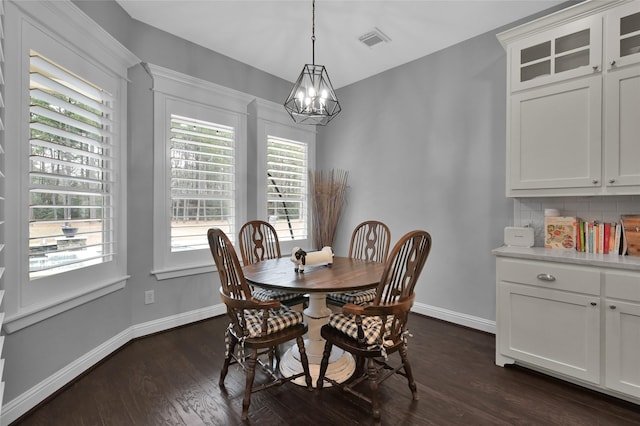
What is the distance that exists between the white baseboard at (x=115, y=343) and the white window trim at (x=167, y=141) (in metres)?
0.44

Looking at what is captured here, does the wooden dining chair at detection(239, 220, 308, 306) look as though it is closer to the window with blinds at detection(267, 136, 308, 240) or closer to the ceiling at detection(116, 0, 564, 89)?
the window with blinds at detection(267, 136, 308, 240)

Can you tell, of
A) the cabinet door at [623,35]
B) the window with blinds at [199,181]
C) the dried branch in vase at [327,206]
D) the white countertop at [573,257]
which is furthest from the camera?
the dried branch in vase at [327,206]

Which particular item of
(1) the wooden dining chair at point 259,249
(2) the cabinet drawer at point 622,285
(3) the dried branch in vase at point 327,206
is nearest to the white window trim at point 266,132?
(3) the dried branch in vase at point 327,206

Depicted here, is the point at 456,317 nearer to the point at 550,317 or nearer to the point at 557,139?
the point at 550,317

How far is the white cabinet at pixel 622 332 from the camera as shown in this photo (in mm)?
A: 1837

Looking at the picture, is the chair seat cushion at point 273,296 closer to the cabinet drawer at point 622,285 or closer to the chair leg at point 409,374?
the chair leg at point 409,374

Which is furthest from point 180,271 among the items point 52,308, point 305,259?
point 305,259

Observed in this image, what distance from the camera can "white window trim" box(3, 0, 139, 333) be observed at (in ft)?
5.74

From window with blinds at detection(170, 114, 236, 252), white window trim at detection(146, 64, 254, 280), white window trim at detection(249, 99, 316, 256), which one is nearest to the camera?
white window trim at detection(146, 64, 254, 280)

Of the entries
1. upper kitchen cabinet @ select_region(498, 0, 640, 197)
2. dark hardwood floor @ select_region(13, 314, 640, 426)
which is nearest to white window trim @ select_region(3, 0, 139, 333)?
dark hardwood floor @ select_region(13, 314, 640, 426)

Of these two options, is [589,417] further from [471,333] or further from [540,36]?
[540,36]

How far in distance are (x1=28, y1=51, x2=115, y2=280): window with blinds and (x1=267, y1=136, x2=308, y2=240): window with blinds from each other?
178 centimetres

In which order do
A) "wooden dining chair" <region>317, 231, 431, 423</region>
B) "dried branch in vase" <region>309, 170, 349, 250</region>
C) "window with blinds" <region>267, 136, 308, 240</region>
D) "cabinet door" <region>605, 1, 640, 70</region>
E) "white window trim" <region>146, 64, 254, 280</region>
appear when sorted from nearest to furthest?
1. "wooden dining chair" <region>317, 231, 431, 423</region>
2. "cabinet door" <region>605, 1, 640, 70</region>
3. "white window trim" <region>146, 64, 254, 280</region>
4. "window with blinds" <region>267, 136, 308, 240</region>
5. "dried branch in vase" <region>309, 170, 349, 250</region>

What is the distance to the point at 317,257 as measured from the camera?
7.45ft
